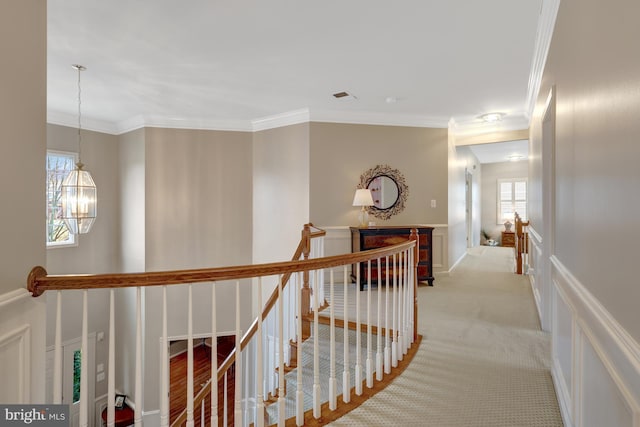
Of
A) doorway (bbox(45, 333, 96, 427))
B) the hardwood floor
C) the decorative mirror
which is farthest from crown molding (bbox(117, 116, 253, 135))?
the hardwood floor

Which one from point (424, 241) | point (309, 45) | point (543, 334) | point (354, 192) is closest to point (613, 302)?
point (543, 334)

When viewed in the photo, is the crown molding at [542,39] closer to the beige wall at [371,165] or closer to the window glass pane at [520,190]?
the beige wall at [371,165]

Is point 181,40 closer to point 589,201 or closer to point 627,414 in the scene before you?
point 589,201

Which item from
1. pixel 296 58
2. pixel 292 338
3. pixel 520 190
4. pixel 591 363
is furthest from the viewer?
pixel 520 190

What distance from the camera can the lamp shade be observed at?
4.82 metres

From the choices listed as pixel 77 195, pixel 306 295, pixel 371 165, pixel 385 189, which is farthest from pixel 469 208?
pixel 77 195

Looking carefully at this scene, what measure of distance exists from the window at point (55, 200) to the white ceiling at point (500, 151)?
692 cm

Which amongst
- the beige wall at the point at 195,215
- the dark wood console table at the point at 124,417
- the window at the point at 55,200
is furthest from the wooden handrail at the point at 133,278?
the dark wood console table at the point at 124,417

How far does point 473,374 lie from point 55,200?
5.88 metres

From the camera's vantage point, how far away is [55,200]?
5297 millimetres

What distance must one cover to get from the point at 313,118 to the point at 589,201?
4.08 metres

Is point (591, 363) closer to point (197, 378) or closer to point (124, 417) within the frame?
point (124, 417)

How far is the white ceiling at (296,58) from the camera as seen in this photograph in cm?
259

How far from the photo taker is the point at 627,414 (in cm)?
96
